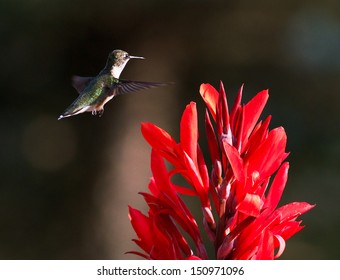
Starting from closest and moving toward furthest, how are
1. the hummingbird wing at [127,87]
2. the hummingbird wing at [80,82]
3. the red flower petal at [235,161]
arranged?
the red flower petal at [235,161]
the hummingbird wing at [127,87]
the hummingbird wing at [80,82]

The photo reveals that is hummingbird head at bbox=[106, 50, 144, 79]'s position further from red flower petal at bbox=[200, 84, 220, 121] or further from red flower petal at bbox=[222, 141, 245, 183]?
red flower petal at bbox=[222, 141, 245, 183]

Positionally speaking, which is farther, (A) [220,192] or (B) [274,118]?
(B) [274,118]

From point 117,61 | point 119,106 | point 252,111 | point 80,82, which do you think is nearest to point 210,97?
point 252,111

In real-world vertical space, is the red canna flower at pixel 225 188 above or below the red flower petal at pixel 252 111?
below

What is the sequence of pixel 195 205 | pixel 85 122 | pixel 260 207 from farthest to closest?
pixel 85 122
pixel 195 205
pixel 260 207

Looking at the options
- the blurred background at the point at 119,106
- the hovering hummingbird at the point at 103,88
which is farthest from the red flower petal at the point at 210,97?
the blurred background at the point at 119,106

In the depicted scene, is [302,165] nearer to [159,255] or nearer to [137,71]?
[137,71]

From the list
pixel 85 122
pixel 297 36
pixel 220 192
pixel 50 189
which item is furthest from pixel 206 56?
pixel 220 192

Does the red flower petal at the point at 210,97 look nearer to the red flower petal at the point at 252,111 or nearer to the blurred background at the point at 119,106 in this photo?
the red flower petal at the point at 252,111
